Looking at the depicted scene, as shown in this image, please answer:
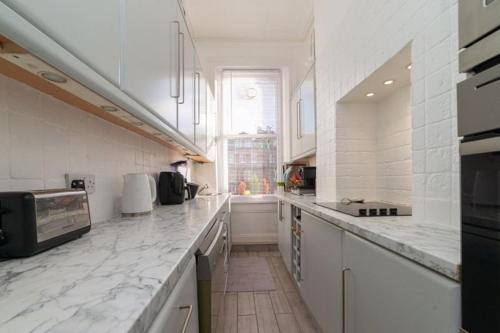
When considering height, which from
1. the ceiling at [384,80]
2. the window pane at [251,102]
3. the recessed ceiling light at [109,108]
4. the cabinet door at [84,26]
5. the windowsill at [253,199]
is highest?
the window pane at [251,102]

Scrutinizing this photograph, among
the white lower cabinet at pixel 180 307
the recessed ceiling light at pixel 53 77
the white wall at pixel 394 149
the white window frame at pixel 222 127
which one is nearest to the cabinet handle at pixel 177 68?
the recessed ceiling light at pixel 53 77

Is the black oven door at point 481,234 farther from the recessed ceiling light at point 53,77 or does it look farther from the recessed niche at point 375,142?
the recessed niche at point 375,142

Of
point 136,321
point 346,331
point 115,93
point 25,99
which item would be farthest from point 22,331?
point 346,331

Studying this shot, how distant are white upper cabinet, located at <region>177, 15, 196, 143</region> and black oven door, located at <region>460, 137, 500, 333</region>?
1.37m

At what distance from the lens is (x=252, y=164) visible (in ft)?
13.4

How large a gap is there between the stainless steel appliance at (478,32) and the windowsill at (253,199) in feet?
10.6

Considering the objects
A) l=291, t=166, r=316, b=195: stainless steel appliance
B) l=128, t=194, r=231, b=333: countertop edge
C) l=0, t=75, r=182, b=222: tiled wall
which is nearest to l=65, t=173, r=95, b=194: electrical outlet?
l=0, t=75, r=182, b=222: tiled wall

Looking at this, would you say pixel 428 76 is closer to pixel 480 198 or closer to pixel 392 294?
pixel 480 198

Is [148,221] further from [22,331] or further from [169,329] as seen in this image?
[22,331]

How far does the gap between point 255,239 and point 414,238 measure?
3.03 meters

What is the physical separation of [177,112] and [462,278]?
1409 mm

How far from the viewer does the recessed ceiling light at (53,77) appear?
66cm

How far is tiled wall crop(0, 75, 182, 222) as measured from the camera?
77 centimetres

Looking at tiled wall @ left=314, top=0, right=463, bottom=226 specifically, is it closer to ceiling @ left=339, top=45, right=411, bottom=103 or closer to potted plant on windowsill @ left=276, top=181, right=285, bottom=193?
ceiling @ left=339, top=45, right=411, bottom=103
